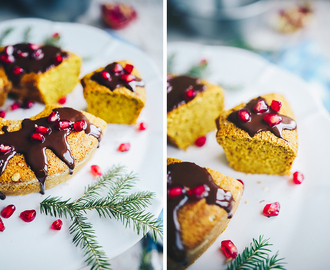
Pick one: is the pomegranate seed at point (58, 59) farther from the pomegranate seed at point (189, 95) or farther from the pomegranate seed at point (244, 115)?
the pomegranate seed at point (244, 115)

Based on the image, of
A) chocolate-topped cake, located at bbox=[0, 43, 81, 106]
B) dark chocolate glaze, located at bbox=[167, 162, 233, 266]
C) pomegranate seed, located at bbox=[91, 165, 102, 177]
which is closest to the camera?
dark chocolate glaze, located at bbox=[167, 162, 233, 266]

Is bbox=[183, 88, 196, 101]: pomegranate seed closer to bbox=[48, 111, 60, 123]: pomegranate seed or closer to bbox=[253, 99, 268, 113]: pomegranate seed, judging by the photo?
bbox=[253, 99, 268, 113]: pomegranate seed

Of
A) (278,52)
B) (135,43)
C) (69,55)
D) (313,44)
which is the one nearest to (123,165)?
(69,55)

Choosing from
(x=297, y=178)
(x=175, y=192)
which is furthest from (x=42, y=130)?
(x=297, y=178)

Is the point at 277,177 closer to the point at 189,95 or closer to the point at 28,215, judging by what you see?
the point at 189,95

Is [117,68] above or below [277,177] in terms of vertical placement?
above

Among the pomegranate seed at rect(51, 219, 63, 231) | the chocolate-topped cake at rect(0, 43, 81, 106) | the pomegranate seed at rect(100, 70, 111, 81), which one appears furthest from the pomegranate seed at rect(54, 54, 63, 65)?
the pomegranate seed at rect(51, 219, 63, 231)
